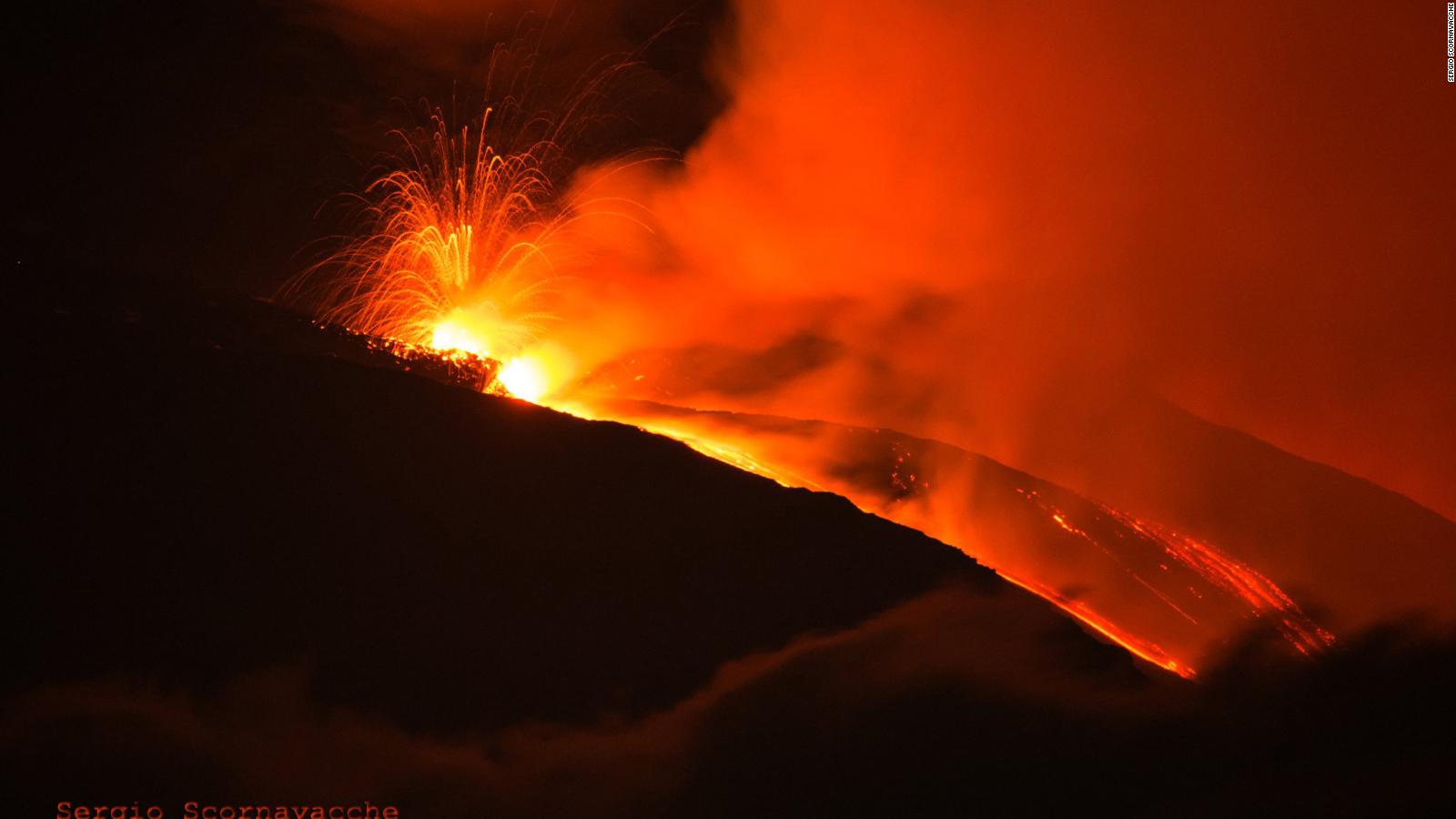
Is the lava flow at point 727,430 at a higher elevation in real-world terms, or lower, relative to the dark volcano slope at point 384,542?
higher

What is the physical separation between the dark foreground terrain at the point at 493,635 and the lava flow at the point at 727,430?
2062mm

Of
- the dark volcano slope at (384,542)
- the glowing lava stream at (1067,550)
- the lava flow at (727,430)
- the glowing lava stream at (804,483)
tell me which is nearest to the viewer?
the dark volcano slope at (384,542)

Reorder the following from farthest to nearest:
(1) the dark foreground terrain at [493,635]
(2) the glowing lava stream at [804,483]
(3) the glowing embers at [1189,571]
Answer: (3) the glowing embers at [1189,571] → (2) the glowing lava stream at [804,483] → (1) the dark foreground terrain at [493,635]

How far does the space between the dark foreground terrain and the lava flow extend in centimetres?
206

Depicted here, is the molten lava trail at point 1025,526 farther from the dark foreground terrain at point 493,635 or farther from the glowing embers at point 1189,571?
the dark foreground terrain at point 493,635

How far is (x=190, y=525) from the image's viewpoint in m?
6.70

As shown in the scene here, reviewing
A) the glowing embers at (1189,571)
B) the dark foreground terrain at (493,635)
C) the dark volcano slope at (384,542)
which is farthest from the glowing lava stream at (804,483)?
the dark volcano slope at (384,542)

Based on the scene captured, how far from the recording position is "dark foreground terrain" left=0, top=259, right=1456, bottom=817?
6.19m

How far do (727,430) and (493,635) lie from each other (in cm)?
464

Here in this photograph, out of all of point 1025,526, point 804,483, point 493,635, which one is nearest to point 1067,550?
point 1025,526

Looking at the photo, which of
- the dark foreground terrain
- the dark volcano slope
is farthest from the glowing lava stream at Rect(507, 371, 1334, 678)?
the dark volcano slope

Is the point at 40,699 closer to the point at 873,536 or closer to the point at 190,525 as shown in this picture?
the point at 190,525

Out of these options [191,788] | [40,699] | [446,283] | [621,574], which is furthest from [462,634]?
[446,283]

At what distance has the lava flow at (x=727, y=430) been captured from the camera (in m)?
10.6
